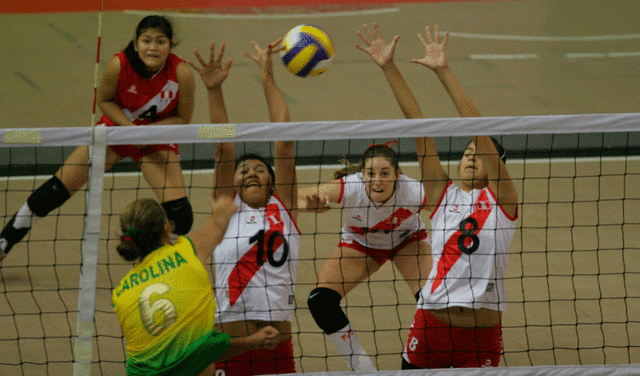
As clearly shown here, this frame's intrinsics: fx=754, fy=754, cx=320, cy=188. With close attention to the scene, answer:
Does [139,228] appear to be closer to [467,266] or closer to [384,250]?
[467,266]

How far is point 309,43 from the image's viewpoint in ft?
15.0

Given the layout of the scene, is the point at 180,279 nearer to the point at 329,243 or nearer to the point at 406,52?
the point at 329,243

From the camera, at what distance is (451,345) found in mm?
3836

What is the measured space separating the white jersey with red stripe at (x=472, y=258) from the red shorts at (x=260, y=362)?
748mm

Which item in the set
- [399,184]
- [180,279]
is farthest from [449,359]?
[180,279]

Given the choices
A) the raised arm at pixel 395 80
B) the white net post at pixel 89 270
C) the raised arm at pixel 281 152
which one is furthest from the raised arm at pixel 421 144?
the white net post at pixel 89 270

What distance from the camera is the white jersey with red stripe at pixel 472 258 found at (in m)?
3.78

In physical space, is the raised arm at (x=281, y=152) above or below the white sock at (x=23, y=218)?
above

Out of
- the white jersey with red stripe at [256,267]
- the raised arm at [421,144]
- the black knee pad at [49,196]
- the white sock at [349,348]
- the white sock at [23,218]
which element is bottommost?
the white sock at [349,348]

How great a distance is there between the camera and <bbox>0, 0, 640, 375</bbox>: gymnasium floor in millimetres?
4906

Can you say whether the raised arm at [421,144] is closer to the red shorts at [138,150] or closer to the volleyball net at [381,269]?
the volleyball net at [381,269]

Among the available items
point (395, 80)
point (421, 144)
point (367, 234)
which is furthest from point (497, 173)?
point (367, 234)

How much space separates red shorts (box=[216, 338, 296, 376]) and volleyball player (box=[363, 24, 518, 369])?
0.64 m

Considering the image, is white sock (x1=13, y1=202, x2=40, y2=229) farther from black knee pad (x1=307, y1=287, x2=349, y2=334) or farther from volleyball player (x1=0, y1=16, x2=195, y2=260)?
black knee pad (x1=307, y1=287, x2=349, y2=334)
